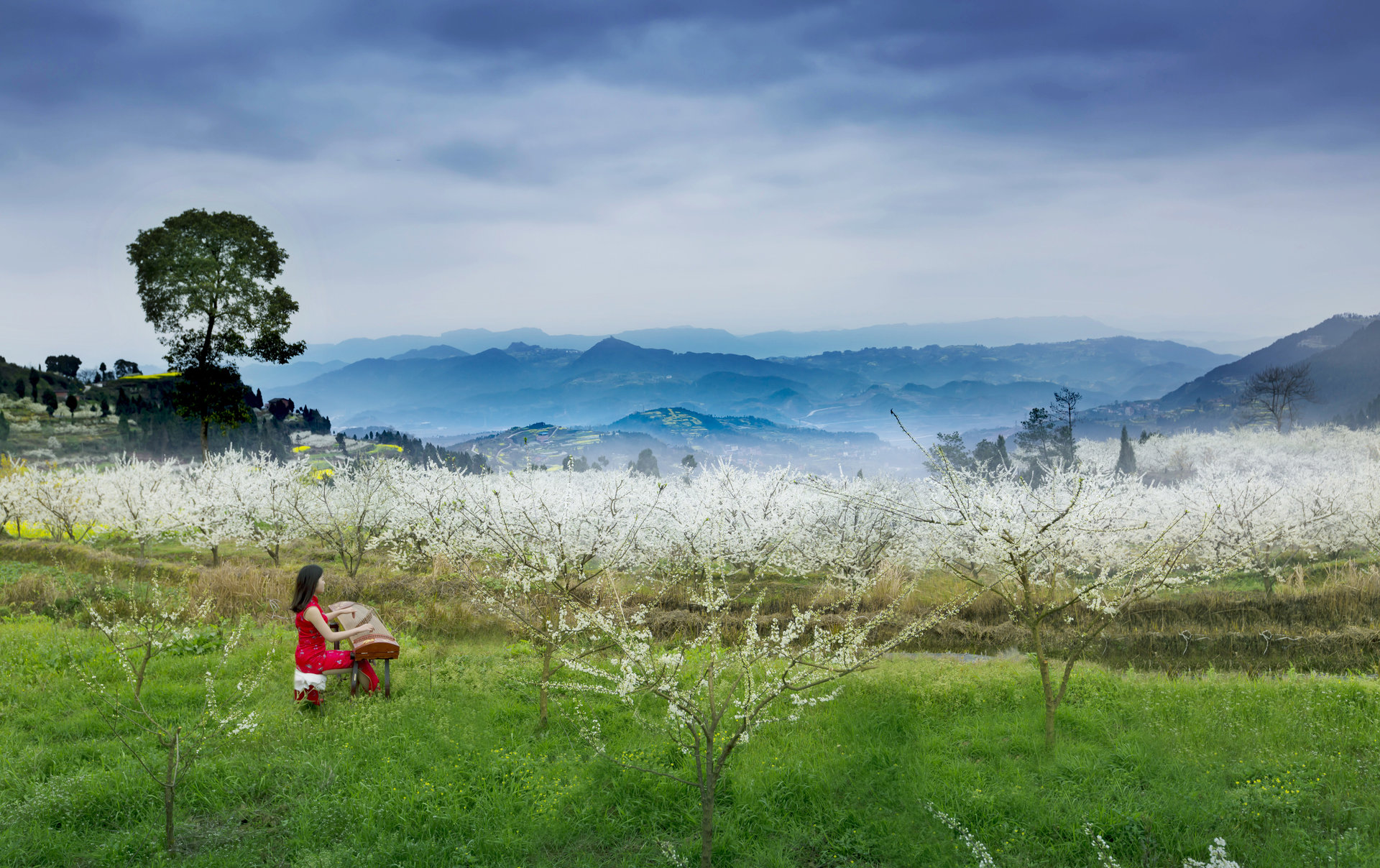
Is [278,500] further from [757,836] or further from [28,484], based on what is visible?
[757,836]

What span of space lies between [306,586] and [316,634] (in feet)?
3.03

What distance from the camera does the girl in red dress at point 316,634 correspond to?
29.3ft

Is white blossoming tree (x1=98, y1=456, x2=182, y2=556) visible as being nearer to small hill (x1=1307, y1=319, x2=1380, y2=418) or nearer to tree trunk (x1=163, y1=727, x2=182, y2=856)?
tree trunk (x1=163, y1=727, x2=182, y2=856)

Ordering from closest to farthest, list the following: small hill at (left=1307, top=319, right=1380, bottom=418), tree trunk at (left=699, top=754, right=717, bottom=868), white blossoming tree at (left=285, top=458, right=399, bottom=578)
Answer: tree trunk at (left=699, top=754, right=717, bottom=868)
white blossoming tree at (left=285, top=458, right=399, bottom=578)
small hill at (left=1307, top=319, right=1380, bottom=418)

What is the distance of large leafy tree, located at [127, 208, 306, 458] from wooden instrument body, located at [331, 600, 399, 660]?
99.7ft

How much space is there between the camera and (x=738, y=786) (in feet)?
25.2

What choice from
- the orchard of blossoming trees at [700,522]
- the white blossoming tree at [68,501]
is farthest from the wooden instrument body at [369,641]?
the white blossoming tree at [68,501]

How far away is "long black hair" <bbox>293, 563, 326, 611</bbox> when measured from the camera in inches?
349

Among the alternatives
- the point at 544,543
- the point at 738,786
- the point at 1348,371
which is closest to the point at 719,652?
the point at 738,786

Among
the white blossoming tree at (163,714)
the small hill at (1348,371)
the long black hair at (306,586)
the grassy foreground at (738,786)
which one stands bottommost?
the grassy foreground at (738,786)

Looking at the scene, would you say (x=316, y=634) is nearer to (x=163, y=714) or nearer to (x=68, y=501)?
(x=163, y=714)

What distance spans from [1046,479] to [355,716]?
2029 cm

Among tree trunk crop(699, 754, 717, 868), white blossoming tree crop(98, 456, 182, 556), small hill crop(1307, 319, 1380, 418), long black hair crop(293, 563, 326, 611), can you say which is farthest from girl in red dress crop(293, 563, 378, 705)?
small hill crop(1307, 319, 1380, 418)

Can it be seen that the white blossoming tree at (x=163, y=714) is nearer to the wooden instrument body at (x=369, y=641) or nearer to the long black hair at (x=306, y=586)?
the long black hair at (x=306, y=586)
